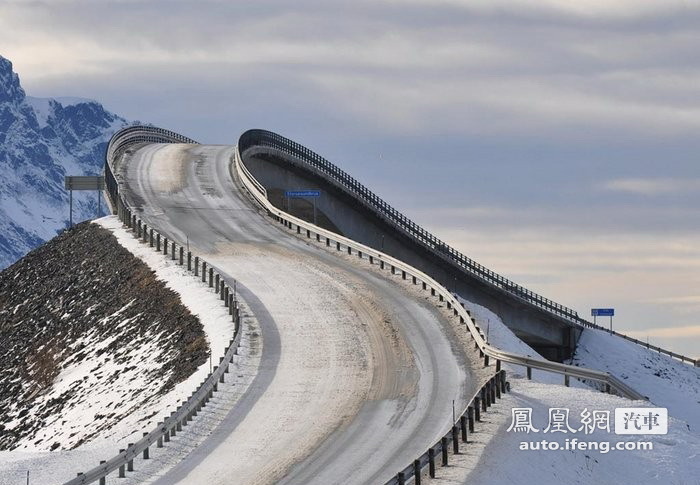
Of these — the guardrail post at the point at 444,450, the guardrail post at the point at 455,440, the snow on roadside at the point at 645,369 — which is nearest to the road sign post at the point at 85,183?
the snow on roadside at the point at 645,369

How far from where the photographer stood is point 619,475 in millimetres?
44812

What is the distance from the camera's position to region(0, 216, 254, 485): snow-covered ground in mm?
46312

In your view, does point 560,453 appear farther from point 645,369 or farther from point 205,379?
point 645,369

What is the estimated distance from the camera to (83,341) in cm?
7506

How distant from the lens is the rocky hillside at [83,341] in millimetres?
61719

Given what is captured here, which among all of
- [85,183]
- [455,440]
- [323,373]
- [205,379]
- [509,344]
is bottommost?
[455,440]

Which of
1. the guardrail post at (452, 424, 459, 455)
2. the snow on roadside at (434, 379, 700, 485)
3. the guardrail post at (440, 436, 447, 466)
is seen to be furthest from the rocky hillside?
the guardrail post at (440, 436, 447, 466)

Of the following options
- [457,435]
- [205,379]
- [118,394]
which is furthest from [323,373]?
[457,435]

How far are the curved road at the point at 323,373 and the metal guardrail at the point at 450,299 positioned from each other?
2.67ft

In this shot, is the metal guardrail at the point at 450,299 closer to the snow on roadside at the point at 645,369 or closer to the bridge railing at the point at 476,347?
the bridge railing at the point at 476,347

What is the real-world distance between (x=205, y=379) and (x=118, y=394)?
344 inches

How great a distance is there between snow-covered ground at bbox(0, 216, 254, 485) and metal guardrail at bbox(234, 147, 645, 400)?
309 inches

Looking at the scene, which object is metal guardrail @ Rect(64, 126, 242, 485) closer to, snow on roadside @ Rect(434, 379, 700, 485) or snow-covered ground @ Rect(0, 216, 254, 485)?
snow-covered ground @ Rect(0, 216, 254, 485)

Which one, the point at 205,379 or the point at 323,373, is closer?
the point at 205,379
